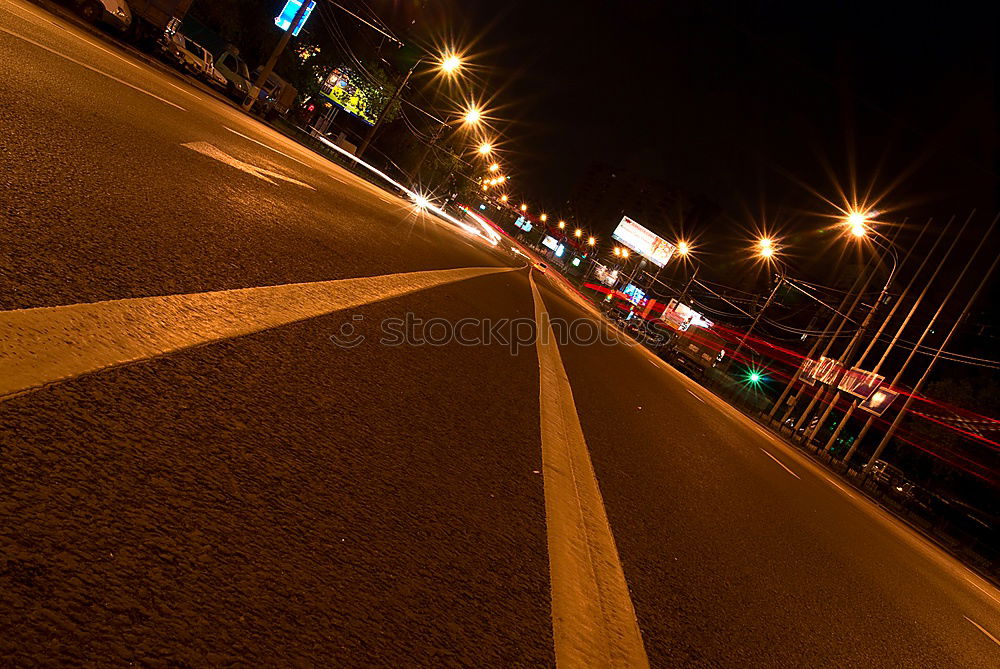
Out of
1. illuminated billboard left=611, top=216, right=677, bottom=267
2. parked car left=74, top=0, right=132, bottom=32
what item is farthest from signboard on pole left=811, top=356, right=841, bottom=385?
illuminated billboard left=611, top=216, right=677, bottom=267

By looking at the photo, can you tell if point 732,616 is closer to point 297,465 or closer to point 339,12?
point 297,465

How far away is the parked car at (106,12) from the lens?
17297mm

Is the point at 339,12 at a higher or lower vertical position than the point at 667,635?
higher

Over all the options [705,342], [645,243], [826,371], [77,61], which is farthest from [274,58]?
[645,243]

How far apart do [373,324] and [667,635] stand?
105 inches

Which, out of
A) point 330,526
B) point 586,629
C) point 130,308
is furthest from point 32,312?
point 586,629

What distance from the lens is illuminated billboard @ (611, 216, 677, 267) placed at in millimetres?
78375

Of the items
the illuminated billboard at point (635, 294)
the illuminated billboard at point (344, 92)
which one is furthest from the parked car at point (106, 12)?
the illuminated billboard at point (635, 294)

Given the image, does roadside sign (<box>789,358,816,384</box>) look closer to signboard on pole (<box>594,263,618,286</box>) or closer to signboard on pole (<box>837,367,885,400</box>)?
signboard on pole (<box>837,367,885,400</box>)

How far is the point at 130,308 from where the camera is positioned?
2.17 meters

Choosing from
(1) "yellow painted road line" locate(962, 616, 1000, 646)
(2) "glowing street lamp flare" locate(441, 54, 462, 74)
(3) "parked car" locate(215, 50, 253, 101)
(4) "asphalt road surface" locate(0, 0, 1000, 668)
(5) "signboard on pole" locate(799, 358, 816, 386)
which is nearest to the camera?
(4) "asphalt road surface" locate(0, 0, 1000, 668)

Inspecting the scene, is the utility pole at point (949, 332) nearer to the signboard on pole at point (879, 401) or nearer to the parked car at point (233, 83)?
the signboard on pole at point (879, 401)

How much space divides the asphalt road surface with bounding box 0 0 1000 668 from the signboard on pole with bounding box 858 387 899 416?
2447cm

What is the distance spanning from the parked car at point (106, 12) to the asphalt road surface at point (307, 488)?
1669cm
